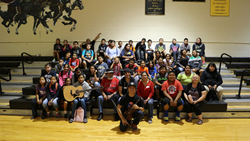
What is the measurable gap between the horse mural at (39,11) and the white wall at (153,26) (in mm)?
242

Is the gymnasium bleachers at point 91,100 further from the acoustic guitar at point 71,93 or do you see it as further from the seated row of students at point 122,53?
the seated row of students at point 122,53

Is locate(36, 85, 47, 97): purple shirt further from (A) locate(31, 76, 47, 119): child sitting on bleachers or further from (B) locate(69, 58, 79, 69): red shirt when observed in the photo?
(B) locate(69, 58, 79, 69): red shirt

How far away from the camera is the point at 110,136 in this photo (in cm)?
302

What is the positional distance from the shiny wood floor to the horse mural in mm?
5514

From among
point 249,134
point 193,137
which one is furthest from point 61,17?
point 249,134

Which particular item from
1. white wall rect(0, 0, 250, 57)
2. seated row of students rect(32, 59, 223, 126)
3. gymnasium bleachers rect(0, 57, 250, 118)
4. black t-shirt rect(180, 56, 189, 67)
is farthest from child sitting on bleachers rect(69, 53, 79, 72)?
black t-shirt rect(180, 56, 189, 67)

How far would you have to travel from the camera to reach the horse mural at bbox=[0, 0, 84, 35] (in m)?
7.52

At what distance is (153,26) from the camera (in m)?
7.71

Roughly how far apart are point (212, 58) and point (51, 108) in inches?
289

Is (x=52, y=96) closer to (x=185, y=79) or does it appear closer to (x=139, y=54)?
(x=185, y=79)

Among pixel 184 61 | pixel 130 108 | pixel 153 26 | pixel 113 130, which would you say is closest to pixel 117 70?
pixel 130 108

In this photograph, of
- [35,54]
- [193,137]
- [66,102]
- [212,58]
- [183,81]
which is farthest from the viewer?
[35,54]

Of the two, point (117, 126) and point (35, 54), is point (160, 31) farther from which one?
point (35, 54)

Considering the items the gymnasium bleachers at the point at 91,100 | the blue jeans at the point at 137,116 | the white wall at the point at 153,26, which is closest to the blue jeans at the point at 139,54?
the white wall at the point at 153,26
